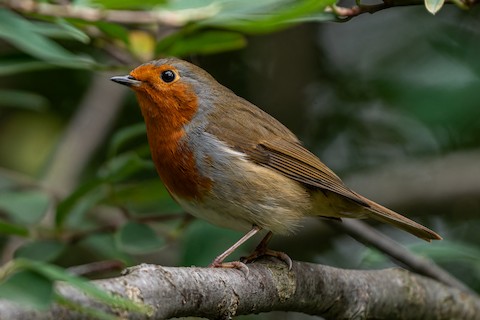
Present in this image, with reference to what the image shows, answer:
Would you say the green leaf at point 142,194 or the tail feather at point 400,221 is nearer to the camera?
the tail feather at point 400,221

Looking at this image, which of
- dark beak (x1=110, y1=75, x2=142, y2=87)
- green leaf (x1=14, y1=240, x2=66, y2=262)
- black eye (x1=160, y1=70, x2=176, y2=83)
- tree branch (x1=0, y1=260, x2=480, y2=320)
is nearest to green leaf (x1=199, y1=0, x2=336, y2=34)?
dark beak (x1=110, y1=75, x2=142, y2=87)

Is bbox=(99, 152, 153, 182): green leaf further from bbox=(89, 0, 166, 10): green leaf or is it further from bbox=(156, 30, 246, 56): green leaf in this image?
bbox=(89, 0, 166, 10): green leaf

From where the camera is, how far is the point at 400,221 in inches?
152

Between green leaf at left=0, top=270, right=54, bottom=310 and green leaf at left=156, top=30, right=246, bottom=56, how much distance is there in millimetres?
2090

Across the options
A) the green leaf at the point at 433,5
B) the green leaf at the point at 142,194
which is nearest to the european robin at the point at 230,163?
the green leaf at the point at 142,194

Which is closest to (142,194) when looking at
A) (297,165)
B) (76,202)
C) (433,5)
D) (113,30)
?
(76,202)

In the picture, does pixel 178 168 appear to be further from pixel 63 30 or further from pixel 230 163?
pixel 63 30

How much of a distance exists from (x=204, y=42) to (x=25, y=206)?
46.5 inches

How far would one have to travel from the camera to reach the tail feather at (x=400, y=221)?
3.82m

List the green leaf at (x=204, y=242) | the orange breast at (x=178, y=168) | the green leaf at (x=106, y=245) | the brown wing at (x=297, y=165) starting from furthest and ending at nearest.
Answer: the green leaf at (x=106, y=245) < the green leaf at (x=204, y=242) < the brown wing at (x=297, y=165) < the orange breast at (x=178, y=168)

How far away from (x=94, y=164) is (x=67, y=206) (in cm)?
184

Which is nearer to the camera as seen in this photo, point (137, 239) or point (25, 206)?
point (137, 239)

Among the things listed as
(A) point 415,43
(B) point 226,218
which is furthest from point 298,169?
(A) point 415,43

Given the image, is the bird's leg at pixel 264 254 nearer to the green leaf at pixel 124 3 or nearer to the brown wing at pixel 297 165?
the brown wing at pixel 297 165
